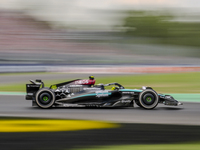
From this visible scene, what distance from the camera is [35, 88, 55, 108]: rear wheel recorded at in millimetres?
8188

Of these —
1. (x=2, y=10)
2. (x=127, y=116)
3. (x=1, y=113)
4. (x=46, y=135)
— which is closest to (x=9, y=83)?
(x=1, y=113)

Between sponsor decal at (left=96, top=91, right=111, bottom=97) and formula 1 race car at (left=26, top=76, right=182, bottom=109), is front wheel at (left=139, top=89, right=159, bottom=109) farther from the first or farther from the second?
sponsor decal at (left=96, top=91, right=111, bottom=97)

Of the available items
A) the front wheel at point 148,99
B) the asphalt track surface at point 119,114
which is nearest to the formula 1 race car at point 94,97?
the front wheel at point 148,99

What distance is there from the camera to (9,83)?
667 inches

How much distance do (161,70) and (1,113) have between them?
1652 cm

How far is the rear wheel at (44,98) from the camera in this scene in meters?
8.19

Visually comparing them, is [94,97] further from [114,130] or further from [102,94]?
[114,130]

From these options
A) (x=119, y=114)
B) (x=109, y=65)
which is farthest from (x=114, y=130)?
(x=109, y=65)

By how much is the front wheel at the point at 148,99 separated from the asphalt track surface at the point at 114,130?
0.60ft

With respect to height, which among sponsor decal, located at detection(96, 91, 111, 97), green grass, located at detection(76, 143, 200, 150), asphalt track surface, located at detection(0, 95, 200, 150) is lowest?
green grass, located at detection(76, 143, 200, 150)

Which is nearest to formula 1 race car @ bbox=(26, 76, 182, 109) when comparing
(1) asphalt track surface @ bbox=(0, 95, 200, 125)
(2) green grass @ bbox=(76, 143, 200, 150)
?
(1) asphalt track surface @ bbox=(0, 95, 200, 125)

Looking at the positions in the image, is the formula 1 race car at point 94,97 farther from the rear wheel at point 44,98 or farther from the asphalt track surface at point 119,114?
the asphalt track surface at point 119,114

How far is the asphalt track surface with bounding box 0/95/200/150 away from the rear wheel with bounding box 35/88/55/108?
0.56 ft

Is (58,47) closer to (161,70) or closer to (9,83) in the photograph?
(161,70)
